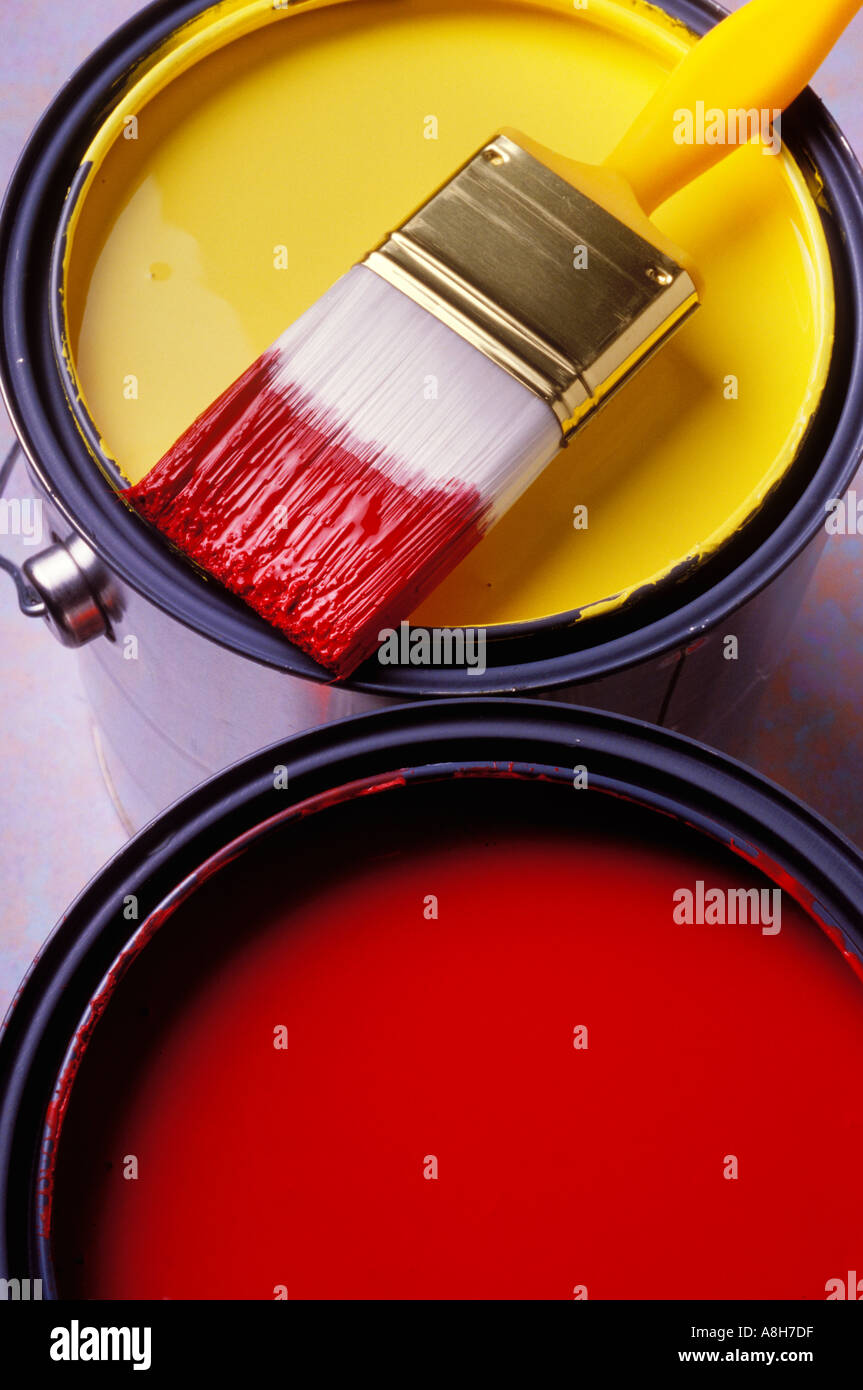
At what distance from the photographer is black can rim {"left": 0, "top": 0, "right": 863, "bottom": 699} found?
123cm

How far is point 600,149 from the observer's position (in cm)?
144

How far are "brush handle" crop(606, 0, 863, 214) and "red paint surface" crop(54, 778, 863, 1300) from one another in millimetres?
638

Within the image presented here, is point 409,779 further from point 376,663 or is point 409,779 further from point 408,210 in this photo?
point 408,210

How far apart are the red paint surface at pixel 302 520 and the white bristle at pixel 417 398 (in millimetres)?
16

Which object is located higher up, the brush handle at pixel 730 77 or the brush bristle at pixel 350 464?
the brush handle at pixel 730 77

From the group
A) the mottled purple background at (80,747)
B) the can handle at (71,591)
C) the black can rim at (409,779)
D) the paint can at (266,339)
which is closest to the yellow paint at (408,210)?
the paint can at (266,339)

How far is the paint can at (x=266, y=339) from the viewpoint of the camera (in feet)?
4.11

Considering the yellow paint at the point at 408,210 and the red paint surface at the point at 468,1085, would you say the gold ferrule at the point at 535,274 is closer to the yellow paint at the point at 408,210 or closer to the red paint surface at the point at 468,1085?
the yellow paint at the point at 408,210

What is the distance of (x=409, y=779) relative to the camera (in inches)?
42.7

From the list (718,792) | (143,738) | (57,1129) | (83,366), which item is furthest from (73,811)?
(718,792)

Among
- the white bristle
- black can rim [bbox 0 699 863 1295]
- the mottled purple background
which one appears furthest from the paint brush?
the mottled purple background

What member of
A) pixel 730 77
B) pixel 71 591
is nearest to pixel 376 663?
pixel 71 591

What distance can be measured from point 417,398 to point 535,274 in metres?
0.16

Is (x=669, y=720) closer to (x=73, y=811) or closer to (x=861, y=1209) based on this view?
(x=861, y=1209)
